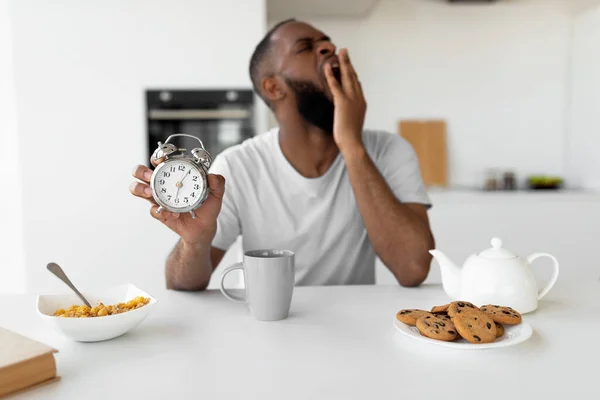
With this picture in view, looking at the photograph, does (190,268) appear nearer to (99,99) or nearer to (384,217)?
(384,217)

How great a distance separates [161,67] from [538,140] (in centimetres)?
243

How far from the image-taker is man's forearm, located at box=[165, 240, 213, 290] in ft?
4.00

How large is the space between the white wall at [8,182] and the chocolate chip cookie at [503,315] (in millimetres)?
2623

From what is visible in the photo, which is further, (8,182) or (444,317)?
(8,182)

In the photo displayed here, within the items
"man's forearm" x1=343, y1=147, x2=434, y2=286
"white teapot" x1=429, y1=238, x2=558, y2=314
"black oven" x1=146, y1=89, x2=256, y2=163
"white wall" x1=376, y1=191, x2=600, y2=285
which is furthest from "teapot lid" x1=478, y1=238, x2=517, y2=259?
"white wall" x1=376, y1=191, x2=600, y2=285

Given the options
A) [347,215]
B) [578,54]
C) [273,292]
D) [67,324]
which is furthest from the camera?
[578,54]

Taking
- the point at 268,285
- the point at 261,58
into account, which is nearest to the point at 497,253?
the point at 268,285

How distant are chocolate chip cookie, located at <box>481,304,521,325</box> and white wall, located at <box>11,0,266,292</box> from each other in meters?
2.09

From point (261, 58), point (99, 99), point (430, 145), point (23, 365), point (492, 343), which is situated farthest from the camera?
point (430, 145)

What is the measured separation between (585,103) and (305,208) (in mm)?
2640

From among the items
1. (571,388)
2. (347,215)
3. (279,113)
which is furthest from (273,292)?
(279,113)

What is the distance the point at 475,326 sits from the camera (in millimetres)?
841

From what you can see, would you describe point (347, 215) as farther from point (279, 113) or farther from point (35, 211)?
point (35, 211)

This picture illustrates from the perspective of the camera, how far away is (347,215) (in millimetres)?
1611
